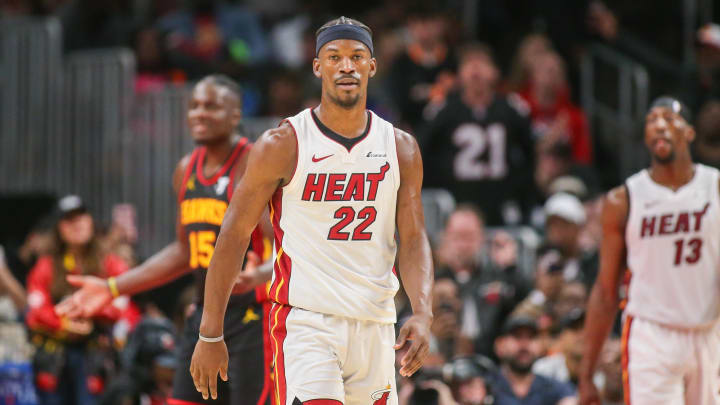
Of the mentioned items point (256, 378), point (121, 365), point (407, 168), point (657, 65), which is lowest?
point (121, 365)

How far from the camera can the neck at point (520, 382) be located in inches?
382

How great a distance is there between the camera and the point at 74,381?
11398 millimetres

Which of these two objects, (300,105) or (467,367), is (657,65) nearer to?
(300,105)

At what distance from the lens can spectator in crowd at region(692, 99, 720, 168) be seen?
489 inches

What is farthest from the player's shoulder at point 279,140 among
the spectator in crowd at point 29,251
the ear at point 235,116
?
the spectator in crowd at point 29,251

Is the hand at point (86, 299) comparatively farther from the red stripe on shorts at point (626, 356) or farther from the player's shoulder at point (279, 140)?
the red stripe on shorts at point (626, 356)

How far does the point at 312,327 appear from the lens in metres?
6.07

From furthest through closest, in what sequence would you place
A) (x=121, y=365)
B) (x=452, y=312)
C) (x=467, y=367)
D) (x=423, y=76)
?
1. (x=423, y=76)
2. (x=121, y=365)
3. (x=452, y=312)
4. (x=467, y=367)

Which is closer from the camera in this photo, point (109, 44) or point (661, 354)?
point (661, 354)

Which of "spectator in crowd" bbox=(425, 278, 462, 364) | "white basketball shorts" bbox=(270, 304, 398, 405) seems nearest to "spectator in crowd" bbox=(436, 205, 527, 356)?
"spectator in crowd" bbox=(425, 278, 462, 364)

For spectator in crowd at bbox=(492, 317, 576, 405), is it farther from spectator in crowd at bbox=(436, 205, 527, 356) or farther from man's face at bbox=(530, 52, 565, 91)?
man's face at bbox=(530, 52, 565, 91)

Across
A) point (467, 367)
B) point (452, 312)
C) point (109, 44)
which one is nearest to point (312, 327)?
point (467, 367)

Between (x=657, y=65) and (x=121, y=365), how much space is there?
7655mm

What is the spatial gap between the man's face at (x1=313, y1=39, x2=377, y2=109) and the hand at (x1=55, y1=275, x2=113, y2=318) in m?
2.51
